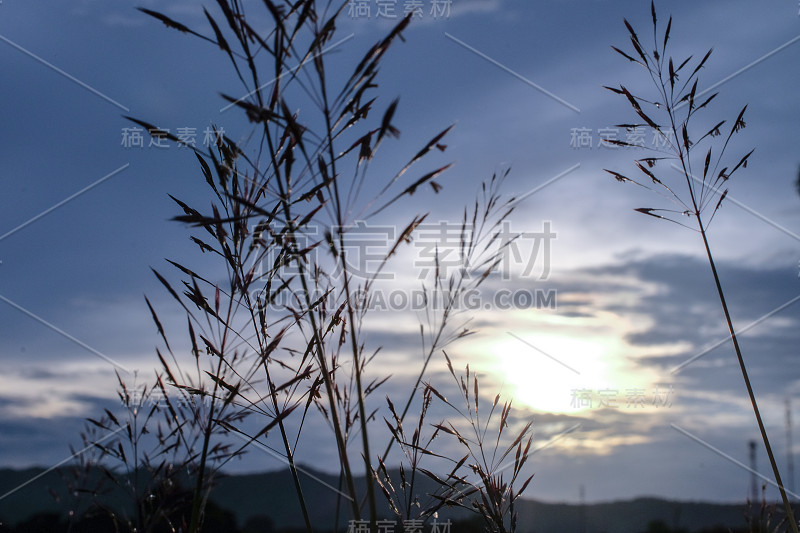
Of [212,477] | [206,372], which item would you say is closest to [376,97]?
[206,372]

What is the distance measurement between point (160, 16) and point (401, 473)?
123 centimetres

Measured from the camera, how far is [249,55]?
1.04m

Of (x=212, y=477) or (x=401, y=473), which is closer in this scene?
(x=212, y=477)

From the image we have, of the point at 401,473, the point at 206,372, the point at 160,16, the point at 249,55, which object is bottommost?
the point at 401,473

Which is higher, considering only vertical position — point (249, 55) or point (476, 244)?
point (249, 55)

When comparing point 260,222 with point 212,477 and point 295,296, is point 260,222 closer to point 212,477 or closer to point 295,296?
point 295,296

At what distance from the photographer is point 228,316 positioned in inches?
50.8

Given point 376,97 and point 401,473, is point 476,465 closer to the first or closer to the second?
point 401,473

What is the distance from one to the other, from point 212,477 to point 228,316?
14.0 inches

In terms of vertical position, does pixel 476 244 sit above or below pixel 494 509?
above

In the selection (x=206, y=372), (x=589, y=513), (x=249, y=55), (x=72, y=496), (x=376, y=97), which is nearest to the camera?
(x=249, y=55)

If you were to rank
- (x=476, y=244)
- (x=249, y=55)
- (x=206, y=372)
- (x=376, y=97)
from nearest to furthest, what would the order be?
1. (x=249, y=55)
2. (x=376, y=97)
3. (x=206, y=372)
4. (x=476, y=244)

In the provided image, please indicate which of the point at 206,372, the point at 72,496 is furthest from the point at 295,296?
the point at 72,496

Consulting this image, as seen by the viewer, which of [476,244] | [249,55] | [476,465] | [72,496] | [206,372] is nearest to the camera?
[249,55]
